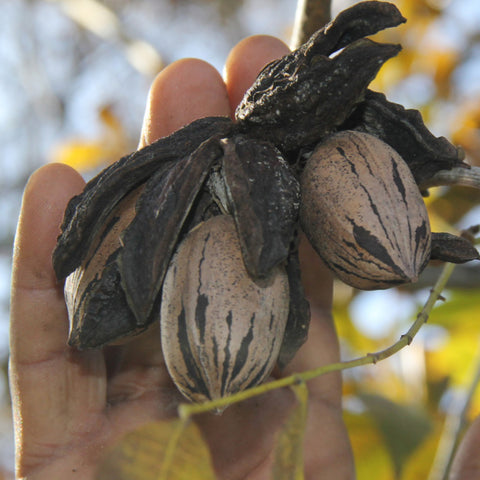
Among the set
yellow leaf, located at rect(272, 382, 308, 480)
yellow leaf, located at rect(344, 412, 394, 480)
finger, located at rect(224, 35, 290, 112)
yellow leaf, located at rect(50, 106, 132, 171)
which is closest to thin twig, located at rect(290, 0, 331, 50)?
finger, located at rect(224, 35, 290, 112)

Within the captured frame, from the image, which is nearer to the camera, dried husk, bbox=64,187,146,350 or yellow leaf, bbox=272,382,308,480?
yellow leaf, bbox=272,382,308,480

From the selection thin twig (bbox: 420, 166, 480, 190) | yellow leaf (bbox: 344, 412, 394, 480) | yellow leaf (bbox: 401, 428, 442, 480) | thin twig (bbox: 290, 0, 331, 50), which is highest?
thin twig (bbox: 290, 0, 331, 50)

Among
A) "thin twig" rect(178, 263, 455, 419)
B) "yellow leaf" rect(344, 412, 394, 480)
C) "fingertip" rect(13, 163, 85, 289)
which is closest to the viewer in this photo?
"thin twig" rect(178, 263, 455, 419)

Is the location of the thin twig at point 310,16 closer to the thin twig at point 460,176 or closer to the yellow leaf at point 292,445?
the thin twig at point 460,176

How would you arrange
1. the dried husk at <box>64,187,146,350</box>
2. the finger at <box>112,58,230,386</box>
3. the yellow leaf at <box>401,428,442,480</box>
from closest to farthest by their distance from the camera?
the dried husk at <box>64,187,146,350</box>
the finger at <box>112,58,230,386</box>
the yellow leaf at <box>401,428,442,480</box>

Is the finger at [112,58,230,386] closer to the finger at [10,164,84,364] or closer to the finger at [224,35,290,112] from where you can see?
the finger at [224,35,290,112]

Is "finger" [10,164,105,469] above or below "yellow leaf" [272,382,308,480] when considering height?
above

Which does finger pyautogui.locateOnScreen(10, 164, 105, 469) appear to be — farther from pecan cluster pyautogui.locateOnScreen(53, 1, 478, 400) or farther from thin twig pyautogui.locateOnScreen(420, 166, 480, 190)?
thin twig pyautogui.locateOnScreen(420, 166, 480, 190)
